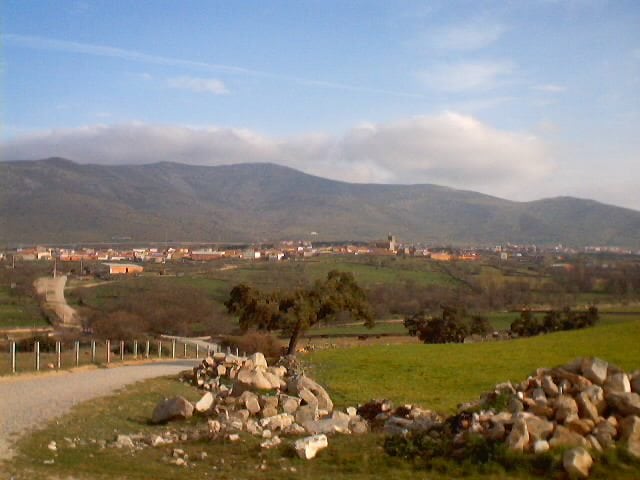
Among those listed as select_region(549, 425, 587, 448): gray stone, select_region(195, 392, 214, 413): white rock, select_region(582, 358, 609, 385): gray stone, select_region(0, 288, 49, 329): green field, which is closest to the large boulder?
→ select_region(195, 392, 214, 413): white rock

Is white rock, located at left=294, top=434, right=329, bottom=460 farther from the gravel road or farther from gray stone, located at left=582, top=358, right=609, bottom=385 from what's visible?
gray stone, located at left=582, top=358, right=609, bottom=385

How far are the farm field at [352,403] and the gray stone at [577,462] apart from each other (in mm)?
155

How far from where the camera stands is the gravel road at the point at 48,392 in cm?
1546

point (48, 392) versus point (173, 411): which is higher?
point (173, 411)

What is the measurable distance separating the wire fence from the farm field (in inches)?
201

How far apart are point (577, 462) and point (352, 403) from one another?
1103 cm

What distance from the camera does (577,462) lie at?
11234 millimetres

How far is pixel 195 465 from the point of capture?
12.7 m

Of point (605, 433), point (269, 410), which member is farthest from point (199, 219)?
point (605, 433)

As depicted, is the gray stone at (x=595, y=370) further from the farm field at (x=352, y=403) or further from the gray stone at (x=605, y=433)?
the farm field at (x=352, y=403)

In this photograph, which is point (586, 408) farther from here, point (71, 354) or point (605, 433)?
point (71, 354)

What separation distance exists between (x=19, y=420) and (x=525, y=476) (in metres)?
10.3

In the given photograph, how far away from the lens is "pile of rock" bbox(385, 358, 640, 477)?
11.9m

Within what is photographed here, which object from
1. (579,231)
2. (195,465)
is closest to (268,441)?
(195,465)
